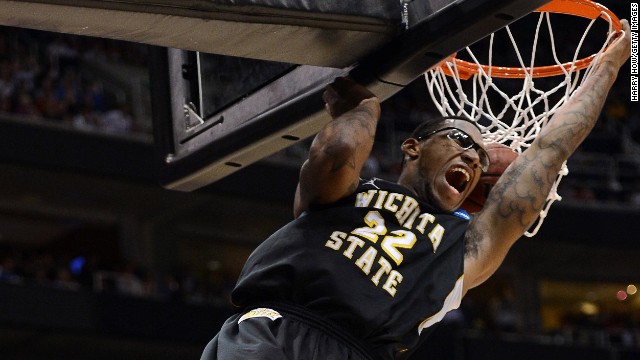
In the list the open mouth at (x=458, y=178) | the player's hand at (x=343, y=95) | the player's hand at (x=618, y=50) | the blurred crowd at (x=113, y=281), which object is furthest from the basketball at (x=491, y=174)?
the blurred crowd at (x=113, y=281)

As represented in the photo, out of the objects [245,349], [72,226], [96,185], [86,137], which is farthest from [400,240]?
[72,226]

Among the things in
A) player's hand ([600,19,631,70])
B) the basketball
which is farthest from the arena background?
player's hand ([600,19,631,70])


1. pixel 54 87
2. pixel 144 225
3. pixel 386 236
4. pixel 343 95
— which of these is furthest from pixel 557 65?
pixel 144 225

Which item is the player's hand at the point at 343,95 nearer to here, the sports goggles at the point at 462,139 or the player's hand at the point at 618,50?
the sports goggles at the point at 462,139

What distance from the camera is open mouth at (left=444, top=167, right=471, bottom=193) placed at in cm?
311

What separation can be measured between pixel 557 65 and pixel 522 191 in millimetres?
1005

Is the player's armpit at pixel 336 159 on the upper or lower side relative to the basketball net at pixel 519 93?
upper

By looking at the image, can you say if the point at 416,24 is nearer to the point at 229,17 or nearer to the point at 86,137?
the point at 229,17

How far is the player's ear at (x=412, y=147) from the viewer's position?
3.17 m

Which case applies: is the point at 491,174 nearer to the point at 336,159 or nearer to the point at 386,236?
the point at 386,236

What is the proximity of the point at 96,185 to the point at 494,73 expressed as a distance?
35.2 ft

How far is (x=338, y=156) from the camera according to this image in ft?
9.32

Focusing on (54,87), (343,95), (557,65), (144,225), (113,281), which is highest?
(343,95)

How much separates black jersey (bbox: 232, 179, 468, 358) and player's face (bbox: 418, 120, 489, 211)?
0.09 m
